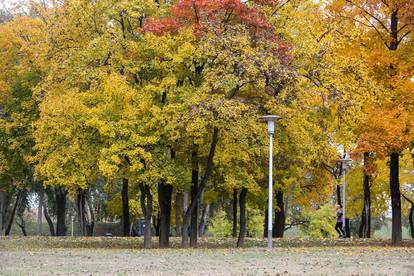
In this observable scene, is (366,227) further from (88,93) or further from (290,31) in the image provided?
(88,93)

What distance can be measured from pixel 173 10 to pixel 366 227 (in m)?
22.2

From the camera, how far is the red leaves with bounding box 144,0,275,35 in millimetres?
26859

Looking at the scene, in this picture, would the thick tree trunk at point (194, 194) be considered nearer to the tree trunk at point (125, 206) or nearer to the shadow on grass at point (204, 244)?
the shadow on grass at point (204, 244)

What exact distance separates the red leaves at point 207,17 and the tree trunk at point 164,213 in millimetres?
6470

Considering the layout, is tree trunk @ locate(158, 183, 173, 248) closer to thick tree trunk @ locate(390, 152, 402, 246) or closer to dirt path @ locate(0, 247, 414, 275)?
thick tree trunk @ locate(390, 152, 402, 246)

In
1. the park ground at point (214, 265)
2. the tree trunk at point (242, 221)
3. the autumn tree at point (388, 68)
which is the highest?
the autumn tree at point (388, 68)

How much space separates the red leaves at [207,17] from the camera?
1057 inches

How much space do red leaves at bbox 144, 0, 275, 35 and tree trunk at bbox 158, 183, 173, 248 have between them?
6.47 meters

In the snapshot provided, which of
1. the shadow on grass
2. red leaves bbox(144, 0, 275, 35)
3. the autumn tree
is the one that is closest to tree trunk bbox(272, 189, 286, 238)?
the shadow on grass

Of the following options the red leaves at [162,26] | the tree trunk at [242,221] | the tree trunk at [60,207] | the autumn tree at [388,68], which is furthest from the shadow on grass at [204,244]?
the tree trunk at [60,207]

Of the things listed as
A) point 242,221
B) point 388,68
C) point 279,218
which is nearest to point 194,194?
point 242,221

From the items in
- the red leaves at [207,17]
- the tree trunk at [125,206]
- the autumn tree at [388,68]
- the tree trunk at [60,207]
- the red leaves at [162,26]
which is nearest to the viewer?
the autumn tree at [388,68]

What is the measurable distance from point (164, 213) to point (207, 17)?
8.30 metres

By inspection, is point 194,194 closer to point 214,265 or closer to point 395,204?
point 395,204
